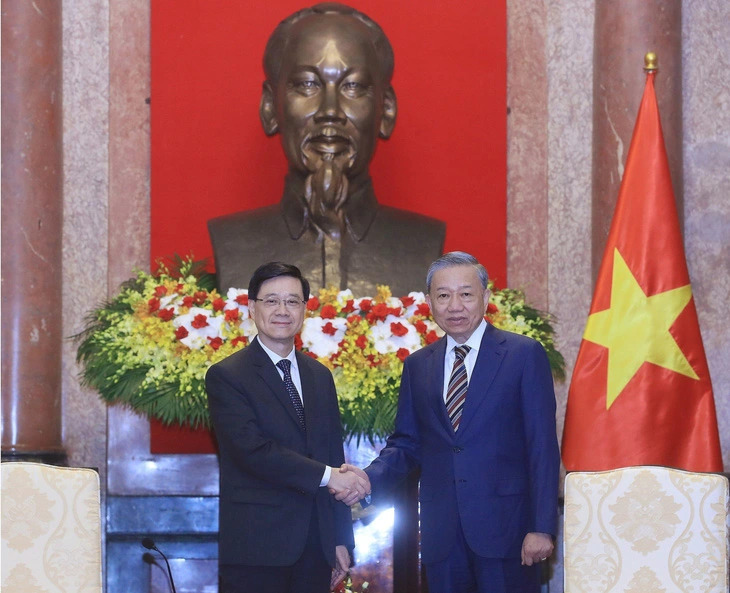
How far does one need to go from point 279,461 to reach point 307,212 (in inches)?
80.0

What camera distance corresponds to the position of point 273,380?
367 cm

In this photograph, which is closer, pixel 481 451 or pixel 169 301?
pixel 481 451

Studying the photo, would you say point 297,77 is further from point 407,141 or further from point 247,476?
point 247,476

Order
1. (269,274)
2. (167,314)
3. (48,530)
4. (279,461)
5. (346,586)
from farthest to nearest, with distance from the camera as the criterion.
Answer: (167,314), (346,586), (269,274), (279,461), (48,530)

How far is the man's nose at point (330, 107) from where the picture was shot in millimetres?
5215

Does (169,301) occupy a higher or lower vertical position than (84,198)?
lower

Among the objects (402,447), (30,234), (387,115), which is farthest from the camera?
(30,234)

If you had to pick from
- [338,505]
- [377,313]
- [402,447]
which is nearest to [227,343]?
[377,313]

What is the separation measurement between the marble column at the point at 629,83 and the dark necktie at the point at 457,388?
86.8 inches

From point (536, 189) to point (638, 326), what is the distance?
143 cm

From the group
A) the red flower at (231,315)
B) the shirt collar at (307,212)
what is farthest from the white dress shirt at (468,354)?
the shirt collar at (307,212)

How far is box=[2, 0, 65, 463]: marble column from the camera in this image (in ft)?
18.5

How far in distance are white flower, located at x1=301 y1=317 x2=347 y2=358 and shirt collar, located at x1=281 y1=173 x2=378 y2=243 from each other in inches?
31.6

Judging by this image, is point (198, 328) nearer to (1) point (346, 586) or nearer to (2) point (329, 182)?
(2) point (329, 182)
